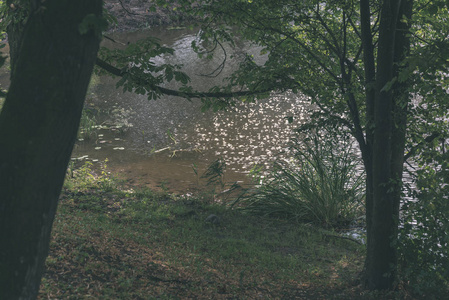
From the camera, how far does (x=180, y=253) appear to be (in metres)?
5.85

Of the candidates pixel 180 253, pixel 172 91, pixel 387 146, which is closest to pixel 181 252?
pixel 180 253

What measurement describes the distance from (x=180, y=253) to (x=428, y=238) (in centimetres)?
265

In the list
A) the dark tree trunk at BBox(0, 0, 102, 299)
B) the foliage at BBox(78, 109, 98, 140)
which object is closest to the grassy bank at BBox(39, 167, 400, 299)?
the dark tree trunk at BBox(0, 0, 102, 299)

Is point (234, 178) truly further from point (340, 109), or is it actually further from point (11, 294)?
point (11, 294)

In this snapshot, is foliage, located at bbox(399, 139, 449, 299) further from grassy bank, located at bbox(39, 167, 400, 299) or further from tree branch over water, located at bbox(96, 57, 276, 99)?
tree branch over water, located at bbox(96, 57, 276, 99)

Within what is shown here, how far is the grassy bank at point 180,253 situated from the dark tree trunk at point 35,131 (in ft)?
4.31

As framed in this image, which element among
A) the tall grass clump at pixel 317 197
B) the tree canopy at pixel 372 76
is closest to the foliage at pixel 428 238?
the tree canopy at pixel 372 76

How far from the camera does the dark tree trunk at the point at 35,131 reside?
8.91 feet

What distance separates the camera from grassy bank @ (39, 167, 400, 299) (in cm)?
464

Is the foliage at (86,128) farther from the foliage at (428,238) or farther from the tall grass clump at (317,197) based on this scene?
the foliage at (428,238)

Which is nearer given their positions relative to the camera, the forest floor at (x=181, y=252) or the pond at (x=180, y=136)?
the forest floor at (x=181, y=252)

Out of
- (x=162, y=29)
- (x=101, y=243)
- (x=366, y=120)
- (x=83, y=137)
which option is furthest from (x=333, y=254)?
(x=162, y=29)

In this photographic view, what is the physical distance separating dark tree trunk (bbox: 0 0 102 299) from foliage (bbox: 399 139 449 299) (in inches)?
126

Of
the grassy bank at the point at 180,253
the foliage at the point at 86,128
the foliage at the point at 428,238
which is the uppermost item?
the foliage at the point at 86,128
